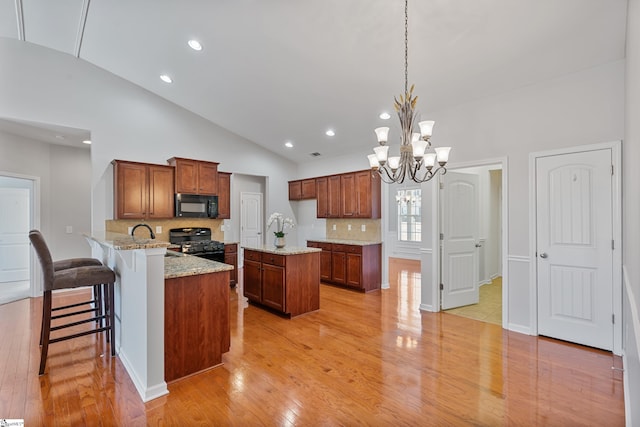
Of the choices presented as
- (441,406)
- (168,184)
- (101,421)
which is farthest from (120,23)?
(441,406)

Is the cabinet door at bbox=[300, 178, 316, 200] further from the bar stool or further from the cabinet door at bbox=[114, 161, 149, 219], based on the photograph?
the bar stool

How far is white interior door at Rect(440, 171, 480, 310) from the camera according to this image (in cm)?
423

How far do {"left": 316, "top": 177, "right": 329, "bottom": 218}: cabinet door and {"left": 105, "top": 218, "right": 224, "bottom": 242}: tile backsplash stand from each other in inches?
85.2

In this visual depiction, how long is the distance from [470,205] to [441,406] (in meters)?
3.21

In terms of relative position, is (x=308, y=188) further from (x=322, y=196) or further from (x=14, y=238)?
(x=14, y=238)

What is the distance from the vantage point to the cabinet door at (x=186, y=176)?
17.4 feet

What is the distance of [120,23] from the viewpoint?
3.62 meters

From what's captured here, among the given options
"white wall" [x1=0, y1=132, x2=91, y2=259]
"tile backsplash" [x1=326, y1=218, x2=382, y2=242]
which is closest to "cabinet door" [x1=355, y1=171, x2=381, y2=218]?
"tile backsplash" [x1=326, y1=218, x2=382, y2=242]

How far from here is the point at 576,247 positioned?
3.15 metres

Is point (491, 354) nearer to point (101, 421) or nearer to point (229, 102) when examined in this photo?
point (101, 421)

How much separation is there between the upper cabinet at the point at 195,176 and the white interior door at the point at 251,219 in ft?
5.15

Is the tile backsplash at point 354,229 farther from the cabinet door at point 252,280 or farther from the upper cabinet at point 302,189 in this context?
the cabinet door at point 252,280

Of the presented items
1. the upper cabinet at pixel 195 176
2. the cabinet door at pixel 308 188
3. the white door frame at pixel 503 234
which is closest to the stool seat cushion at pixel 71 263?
the upper cabinet at pixel 195 176

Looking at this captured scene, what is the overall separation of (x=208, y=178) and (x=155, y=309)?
3813 millimetres
